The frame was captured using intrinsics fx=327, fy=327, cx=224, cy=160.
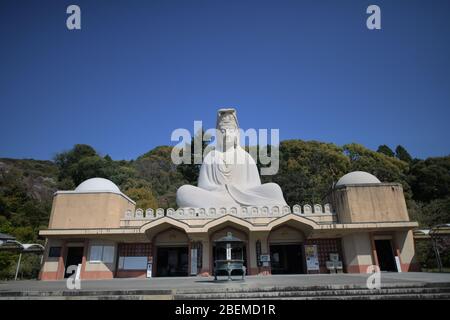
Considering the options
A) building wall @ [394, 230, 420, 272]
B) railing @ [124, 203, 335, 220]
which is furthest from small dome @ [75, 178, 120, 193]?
building wall @ [394, 230, 420, 272]

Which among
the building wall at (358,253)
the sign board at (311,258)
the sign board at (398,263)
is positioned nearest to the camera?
the sign board at (398,263)

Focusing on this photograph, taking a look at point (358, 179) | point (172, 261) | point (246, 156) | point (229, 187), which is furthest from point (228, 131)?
point (172, 261)

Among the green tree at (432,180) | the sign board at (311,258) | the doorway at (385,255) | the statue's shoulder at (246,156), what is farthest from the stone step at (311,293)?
the green tree at (432,180)

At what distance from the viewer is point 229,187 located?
20.0 metres

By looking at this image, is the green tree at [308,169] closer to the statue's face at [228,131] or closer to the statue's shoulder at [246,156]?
the statue's shoulder at [246,156]

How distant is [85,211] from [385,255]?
15997 mm

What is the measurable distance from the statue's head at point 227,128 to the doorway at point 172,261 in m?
7.92

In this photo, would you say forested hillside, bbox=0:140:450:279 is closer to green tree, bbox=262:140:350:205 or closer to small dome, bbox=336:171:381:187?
green tree, bbox=262:140:350:205

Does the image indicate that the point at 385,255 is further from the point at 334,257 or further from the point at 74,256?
the point at 74,256

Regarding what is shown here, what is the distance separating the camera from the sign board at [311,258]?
54.5 feet
